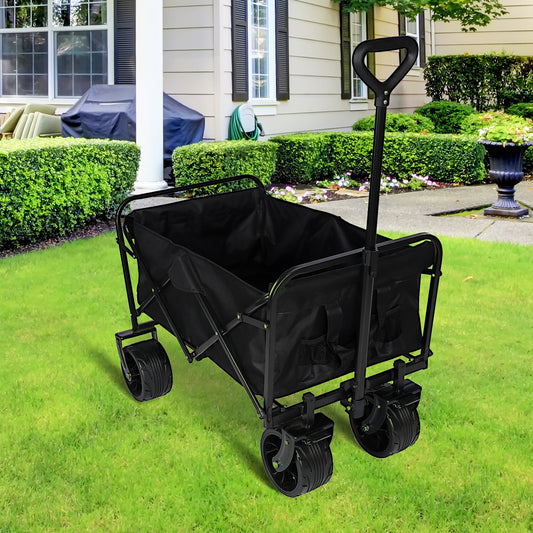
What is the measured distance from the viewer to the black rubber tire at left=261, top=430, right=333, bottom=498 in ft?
8.26

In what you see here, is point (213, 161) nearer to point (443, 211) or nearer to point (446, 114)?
point (443, 211)

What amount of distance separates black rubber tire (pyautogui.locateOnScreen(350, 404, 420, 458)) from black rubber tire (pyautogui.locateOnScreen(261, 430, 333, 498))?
0.34m

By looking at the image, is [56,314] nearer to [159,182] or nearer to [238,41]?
[159,182]

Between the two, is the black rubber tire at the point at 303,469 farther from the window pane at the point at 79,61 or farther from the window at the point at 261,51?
the window pane at the point at 79,61

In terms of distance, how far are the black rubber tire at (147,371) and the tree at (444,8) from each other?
386 inches

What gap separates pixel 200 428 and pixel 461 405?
1.16 metres

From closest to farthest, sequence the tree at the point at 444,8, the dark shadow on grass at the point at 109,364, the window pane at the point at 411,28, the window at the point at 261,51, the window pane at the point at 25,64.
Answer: the dark shadow on grass at the point at 109,364 < the window at the point at 261,51 < the window pane at the point at 25,64 < the tree at the point at 444,8 < the window pane at the point at 411,28

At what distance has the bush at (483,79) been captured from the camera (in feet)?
45.4

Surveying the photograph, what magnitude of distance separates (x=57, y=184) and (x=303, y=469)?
4631 mm

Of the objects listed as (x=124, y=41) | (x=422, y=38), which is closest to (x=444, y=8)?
(x=422, y=38)

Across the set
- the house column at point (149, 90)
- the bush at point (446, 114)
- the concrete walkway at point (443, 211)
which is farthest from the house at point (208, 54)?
the concrete walkway at point (443, 211)

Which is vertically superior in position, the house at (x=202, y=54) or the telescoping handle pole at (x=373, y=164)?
the house at (x=202, y=54)

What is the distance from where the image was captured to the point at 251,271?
386cm

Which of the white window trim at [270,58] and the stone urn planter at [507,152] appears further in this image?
the white window trim at [270,58]
